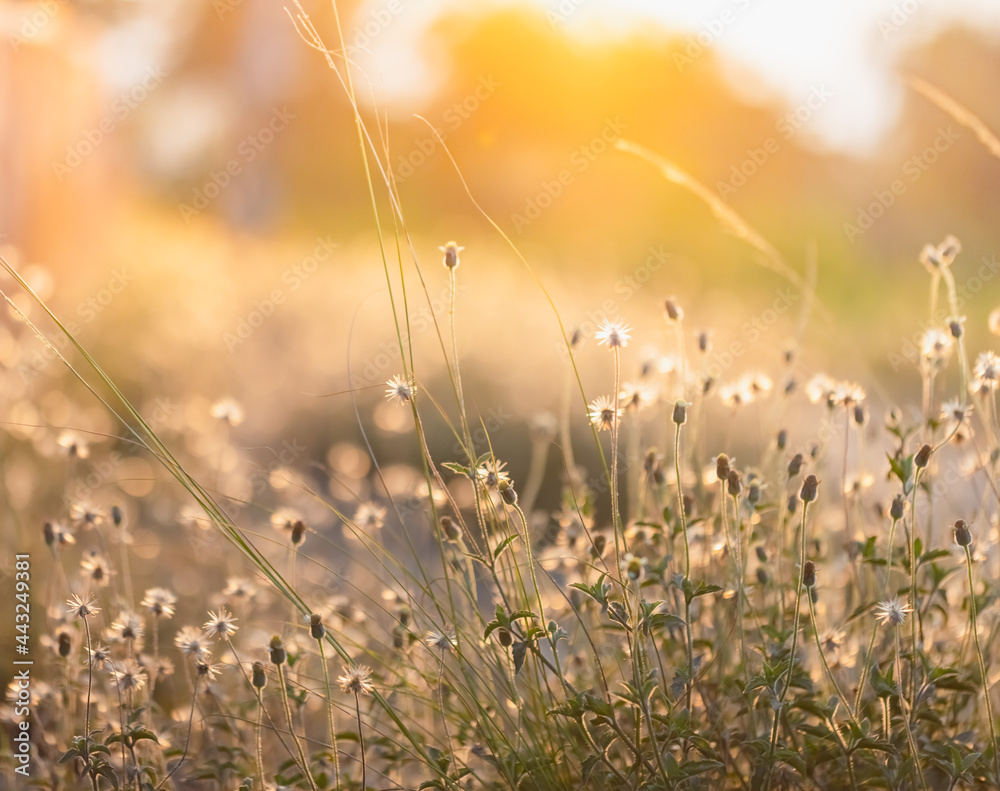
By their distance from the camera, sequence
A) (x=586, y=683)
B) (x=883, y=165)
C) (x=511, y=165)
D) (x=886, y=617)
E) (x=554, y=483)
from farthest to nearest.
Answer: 1. (x=883, y=165)
2. (x=511, y=165)
3. (x=554, y=483)
4. (x=586, y=683)
5. (x=886, y=617)

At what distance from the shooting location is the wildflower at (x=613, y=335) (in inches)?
67.7

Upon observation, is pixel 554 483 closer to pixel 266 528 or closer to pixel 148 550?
pixel 266 528

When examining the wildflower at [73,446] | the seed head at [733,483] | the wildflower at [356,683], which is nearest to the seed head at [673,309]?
the seed head at [733,483]

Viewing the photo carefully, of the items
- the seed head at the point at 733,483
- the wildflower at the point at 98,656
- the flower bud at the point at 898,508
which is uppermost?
the wildflower at the point at 98,656

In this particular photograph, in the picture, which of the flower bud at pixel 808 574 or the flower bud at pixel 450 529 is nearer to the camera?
the flower bud at pixel 808 574

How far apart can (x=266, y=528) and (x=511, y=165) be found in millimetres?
17662

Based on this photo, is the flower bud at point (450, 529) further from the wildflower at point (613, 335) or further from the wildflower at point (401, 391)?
the wildflower at point (613, 335)

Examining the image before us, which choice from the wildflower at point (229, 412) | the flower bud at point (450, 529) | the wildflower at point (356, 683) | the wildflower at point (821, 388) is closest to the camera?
the wildflower at point (356, 683)

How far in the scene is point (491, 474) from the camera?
175 cm

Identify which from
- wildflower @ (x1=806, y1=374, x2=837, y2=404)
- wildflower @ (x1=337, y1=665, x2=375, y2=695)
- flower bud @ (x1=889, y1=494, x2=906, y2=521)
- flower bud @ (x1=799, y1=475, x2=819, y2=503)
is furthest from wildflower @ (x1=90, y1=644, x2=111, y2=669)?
wildflower @ (x1=806, y1=374, x2=837, y2=404)

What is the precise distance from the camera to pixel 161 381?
612 centimetres

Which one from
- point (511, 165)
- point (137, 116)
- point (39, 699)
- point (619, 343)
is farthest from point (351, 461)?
point (511, 165)

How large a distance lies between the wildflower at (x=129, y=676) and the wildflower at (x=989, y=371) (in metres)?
1.82

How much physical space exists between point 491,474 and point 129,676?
848 millimetres
